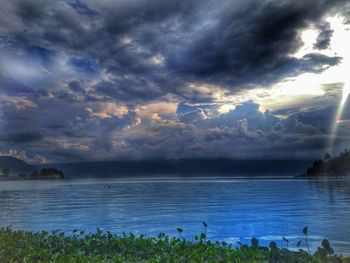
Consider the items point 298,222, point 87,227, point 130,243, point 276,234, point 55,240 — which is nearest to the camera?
point 130,243

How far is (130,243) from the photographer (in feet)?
35.6

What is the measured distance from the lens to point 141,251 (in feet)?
33.7

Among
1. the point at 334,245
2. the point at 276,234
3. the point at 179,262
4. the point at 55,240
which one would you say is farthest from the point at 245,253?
the point at 276,234

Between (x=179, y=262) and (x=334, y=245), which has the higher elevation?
(x=179, y=262)

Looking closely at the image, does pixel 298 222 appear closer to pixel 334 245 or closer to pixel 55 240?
pixel 334 245

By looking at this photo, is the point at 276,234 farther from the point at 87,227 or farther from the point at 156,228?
the point at 87,227

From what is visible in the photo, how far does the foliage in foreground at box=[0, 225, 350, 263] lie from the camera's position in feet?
26.2

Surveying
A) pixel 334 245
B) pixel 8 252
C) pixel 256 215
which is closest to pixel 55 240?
pixel 8 252

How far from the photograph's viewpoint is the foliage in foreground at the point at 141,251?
7992 mm

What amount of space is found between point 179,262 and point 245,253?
159 cm

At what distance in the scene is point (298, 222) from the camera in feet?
104

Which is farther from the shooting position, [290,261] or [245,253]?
[245,253]

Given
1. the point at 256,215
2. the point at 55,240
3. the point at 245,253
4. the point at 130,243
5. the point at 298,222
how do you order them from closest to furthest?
1. the point at 245,253
2. the point at 130,243
3. the point at 55,240
4. the point at 298,222
5. the point at 256,215

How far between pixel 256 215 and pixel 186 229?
1184cm
